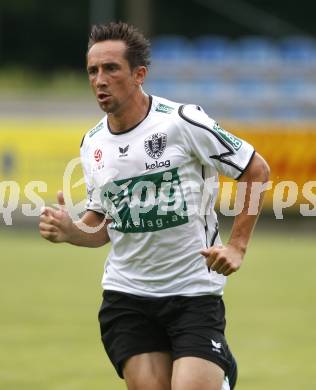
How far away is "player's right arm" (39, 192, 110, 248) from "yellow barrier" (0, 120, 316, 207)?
12860mm

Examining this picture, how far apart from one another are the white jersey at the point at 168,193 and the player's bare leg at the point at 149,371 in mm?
326

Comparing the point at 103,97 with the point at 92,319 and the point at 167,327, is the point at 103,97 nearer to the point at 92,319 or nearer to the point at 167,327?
the point at 167,327

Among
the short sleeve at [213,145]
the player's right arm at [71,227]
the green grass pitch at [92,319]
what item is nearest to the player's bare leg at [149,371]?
the player's right arm at [71,227]

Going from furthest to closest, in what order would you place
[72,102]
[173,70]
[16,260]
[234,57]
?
[234,57] < [72,102] < [173,70] < [16,260]

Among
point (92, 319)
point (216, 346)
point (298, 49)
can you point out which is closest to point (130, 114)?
point (216, 346)

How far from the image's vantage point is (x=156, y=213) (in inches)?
247

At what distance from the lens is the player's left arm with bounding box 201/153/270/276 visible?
5965mm

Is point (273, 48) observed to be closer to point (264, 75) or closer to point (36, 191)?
point (264, 75)

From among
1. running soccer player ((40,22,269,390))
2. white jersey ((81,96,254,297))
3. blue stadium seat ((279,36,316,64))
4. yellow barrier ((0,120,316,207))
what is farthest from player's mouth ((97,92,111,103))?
blue stadium seat ((279,36,316,64))

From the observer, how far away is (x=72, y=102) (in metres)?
25.9

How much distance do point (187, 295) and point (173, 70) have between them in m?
17.5

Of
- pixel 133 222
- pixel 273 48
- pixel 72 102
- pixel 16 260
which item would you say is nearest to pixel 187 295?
pixel 133 222

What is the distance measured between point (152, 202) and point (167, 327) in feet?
2.12

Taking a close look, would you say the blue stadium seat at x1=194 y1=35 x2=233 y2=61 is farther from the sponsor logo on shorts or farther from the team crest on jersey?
the sponsor logo on shorts
